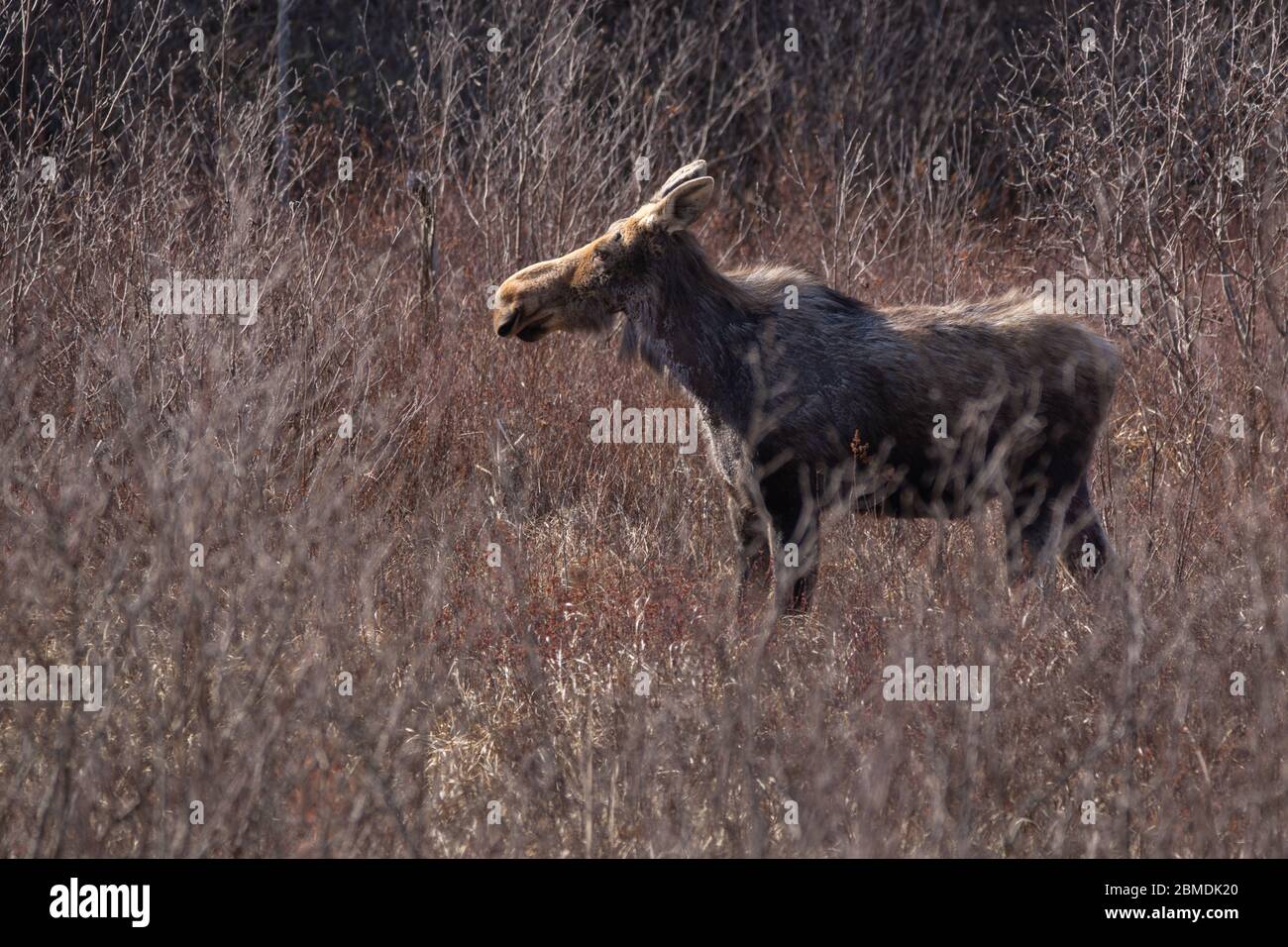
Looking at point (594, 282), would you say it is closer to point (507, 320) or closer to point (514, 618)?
point (507, 320)

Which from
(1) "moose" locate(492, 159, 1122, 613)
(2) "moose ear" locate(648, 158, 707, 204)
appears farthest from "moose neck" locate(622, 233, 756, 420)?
(2) "moose ear" locate(648, 158, 707, 204)

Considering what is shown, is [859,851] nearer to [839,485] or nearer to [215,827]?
[215,827]

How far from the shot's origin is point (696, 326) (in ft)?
21.9

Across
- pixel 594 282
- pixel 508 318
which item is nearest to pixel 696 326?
pixel 594 282

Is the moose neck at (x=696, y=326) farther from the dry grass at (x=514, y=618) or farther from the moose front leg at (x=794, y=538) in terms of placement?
the dry grass at (x=514, y=618)

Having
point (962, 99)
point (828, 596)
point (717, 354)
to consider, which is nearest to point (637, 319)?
point (717, 354)

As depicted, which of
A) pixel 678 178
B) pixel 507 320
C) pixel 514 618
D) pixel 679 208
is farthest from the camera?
pixel 678 178

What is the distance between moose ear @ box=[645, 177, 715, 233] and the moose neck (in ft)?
0.35

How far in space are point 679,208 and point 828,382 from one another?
100 cm

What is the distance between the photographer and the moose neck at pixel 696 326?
6633 millimetres

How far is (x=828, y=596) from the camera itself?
6.57m

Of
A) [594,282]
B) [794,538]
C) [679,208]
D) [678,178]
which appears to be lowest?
[794,538]

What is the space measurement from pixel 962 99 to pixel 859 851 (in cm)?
1440

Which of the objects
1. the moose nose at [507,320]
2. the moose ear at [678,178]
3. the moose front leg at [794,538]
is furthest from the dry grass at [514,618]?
the moose ear at [678,178]
